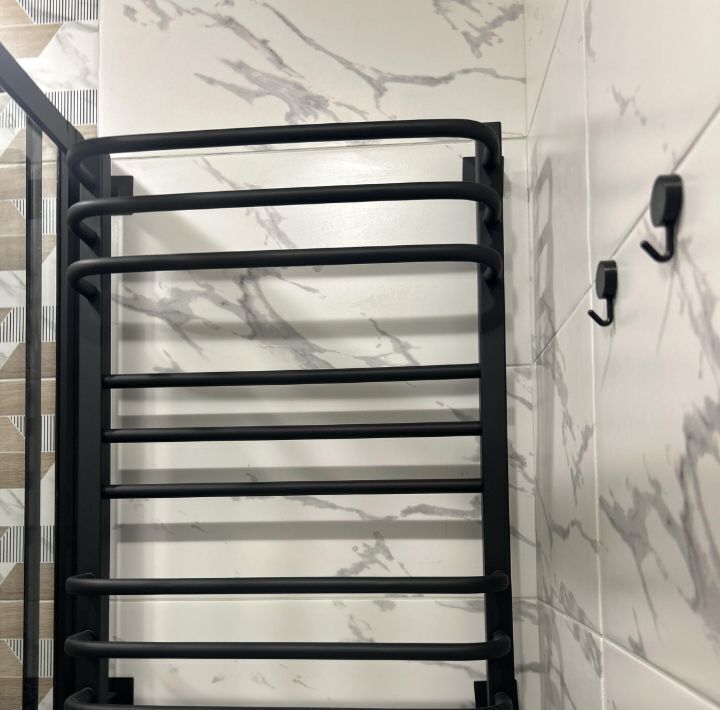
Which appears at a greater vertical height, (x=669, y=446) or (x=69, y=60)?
(x=69, y=60)

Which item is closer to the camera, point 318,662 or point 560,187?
point 560,187

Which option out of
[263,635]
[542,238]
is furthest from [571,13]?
[263,635]

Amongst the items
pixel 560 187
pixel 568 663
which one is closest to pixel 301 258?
pixel 560 187

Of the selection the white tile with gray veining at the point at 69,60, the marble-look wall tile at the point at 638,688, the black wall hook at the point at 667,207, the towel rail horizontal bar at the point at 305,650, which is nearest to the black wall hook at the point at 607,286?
the black wall hook at the point at 667,207

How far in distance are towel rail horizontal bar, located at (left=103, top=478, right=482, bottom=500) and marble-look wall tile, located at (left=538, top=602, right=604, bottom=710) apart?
0.58 feet

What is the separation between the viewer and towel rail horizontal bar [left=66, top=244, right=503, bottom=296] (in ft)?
3.04

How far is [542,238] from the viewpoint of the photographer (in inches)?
39.2

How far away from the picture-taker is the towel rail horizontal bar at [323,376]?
98cm

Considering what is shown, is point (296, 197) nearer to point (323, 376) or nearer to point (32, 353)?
point (323, 376)

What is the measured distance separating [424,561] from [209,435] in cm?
32

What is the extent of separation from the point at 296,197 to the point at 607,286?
43 centimetres

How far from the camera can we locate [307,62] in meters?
1.13

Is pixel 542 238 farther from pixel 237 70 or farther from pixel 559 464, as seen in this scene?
pixel 237 70

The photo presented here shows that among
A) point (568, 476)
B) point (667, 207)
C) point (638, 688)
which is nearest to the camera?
point (667, 207)
